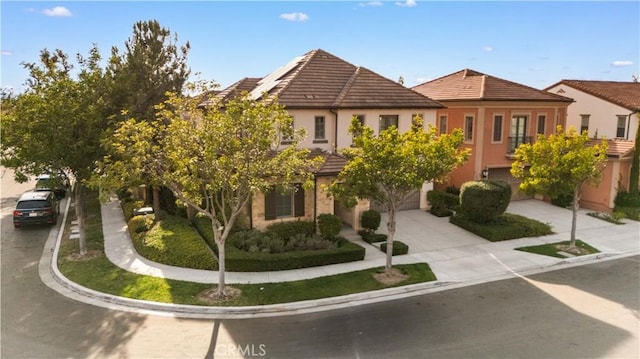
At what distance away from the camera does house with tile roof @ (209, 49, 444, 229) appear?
63.3 feet

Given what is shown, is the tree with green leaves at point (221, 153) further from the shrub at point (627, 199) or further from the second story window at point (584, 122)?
the second story window at point (584, 122)

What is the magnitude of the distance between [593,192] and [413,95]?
39.7 ft

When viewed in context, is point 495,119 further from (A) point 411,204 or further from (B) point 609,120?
(B) point 609,120

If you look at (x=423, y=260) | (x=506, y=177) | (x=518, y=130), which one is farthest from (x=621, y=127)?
(x=423, y=260)

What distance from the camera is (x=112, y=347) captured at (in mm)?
10750

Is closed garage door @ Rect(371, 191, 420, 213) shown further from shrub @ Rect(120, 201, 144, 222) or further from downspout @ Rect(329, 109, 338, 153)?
shrub @ Rect(120, 201, 144, 222)

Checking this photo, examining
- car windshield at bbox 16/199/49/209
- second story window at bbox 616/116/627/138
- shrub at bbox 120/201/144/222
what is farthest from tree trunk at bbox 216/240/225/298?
second story window at bbox 616/116/627/138

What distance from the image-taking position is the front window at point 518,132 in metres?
26.5

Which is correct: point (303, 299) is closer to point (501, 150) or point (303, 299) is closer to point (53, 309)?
point (53, 309)

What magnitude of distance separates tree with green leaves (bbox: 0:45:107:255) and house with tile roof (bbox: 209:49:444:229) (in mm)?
4531

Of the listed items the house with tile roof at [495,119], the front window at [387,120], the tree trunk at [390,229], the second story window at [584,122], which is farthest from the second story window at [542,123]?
the tree trunk at [390,229]

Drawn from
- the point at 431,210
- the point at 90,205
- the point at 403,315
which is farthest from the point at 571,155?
the point at 90,205

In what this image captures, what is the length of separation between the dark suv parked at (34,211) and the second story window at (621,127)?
33414 mm

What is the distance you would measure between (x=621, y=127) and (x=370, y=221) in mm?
20124
